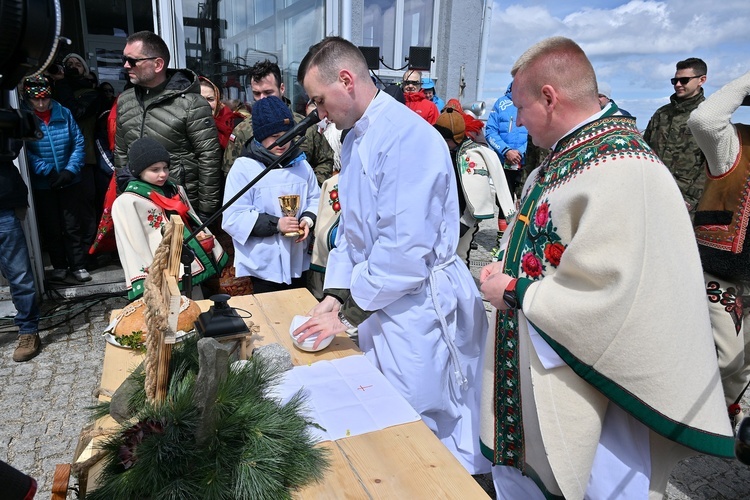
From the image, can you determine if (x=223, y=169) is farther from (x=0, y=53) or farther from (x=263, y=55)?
(x=0, y=53)

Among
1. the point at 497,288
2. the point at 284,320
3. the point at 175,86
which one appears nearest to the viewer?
the point at 497,288

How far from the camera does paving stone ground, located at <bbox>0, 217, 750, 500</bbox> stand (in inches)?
103

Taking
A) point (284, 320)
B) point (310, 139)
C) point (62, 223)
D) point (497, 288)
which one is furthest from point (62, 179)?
point (497, 288)

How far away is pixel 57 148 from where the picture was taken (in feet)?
15.3

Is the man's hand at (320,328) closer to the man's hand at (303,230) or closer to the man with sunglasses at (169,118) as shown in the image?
the man's hand at (303,230)

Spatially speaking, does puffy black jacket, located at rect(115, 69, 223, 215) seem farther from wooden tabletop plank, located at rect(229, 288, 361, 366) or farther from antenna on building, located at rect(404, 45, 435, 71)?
antenna on building, located at rect(404, 45, 435, 71)

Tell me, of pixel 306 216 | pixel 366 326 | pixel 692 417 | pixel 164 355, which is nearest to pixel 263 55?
pixel 306 216

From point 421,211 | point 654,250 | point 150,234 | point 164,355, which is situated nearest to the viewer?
point 654,250

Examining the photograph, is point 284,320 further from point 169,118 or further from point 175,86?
point 175,86

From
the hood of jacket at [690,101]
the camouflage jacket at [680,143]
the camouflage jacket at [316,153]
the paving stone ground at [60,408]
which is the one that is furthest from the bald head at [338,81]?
the hood of jacket at [690,101]

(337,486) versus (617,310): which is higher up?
(617,310)

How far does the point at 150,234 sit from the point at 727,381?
3319 millimetres

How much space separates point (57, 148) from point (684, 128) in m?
5.83

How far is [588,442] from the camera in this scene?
4.97ft
